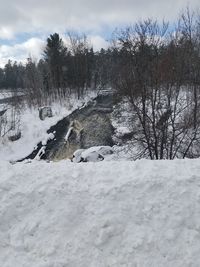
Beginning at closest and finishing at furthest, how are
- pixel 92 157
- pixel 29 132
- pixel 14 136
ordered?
pixel 92 157 < pixel 14 136 < pixel 29 132

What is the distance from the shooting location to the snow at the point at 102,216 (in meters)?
4.32

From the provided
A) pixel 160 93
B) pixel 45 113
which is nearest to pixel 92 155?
pixel 160 93

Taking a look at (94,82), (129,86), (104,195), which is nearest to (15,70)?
(94,82)

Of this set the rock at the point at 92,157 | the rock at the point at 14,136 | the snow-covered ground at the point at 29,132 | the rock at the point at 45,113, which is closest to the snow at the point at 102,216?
the rock at the point at 92,157

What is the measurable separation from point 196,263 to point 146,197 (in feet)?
4.12

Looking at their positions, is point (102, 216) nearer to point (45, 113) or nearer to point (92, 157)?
point (92, 157)

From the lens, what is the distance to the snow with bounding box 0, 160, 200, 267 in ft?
14.2

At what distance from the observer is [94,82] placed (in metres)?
41.6

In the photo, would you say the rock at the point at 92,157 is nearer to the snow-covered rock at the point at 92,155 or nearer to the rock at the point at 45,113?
the snow-covered rock at the point at 92,155

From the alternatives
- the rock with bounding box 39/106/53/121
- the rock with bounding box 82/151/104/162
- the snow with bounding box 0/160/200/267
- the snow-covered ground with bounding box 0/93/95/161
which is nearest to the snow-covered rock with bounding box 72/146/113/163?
the rock with bounding box 82/151/104/162

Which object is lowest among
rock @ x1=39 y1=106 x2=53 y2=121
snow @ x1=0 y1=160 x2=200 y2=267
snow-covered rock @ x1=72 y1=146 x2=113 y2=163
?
snow-covered rock @ x1=72 y1=146 x2=113 y2=163

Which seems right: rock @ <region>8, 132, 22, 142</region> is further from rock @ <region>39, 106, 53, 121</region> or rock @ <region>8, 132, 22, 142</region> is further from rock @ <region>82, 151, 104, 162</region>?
rock @ <region>82, 151, 104, 162</region>

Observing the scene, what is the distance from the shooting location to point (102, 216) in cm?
484

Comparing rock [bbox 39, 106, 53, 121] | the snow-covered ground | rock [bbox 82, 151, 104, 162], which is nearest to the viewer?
rock [bbox 82, 151, 104, 162]
